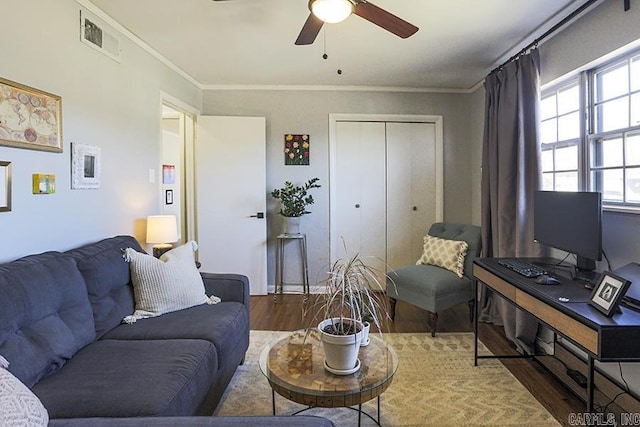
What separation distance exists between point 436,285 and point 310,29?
7.12 feet

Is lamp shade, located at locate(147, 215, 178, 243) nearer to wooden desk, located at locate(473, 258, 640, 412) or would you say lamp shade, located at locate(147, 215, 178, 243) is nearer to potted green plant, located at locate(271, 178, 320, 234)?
potted green plant, located at locate(271, 178, 320, 234)

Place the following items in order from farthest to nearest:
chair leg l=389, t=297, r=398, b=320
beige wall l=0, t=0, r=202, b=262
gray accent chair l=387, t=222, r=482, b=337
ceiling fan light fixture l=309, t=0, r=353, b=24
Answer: chair leg l=389, t=297, r=398, b=320, gray accent chair l=387, t=222, r=482, b=337, beige wall l=0, t=0, r=202, b=262, ceiling fan light fixture l=309, t=0, r=353, b=24

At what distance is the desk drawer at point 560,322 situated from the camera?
140 centimetres

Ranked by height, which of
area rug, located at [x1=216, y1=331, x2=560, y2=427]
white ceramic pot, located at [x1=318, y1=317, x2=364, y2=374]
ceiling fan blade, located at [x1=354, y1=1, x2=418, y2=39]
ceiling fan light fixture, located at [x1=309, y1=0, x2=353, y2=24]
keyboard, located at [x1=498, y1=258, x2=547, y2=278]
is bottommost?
area rug, located at [x1=216, y1=331, x2=560, y2=427]

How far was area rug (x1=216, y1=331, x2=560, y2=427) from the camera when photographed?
190cm

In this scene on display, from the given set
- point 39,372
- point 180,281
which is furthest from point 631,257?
point 39,372

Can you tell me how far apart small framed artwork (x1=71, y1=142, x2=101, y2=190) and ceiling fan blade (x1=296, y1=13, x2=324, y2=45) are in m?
1.56

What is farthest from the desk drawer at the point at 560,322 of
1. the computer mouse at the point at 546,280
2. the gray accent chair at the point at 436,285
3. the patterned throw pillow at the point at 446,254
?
the patterned throw pillow at the point at 446,254

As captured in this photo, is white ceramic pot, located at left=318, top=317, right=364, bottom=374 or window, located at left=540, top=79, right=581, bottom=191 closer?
white ceramic pot, located at left=318, top=317, right=364, bottom=374

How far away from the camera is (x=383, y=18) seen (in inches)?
75.6

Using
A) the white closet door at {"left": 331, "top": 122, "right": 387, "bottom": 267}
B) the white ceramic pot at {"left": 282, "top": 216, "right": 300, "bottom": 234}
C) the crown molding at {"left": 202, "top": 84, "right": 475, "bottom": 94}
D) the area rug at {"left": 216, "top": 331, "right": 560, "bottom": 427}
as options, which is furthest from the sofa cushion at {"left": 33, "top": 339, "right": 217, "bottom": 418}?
the crown molding at {"left": 202, "top": 84, "right": 475, "bottom": 94}

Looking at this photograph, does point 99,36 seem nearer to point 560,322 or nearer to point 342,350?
point 342,350

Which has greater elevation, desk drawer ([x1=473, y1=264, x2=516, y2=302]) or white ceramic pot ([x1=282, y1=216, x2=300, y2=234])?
white ceramic pot ([x1=282, y1=216, x2=300, y2=234])

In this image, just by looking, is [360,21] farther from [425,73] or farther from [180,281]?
[180,281]
